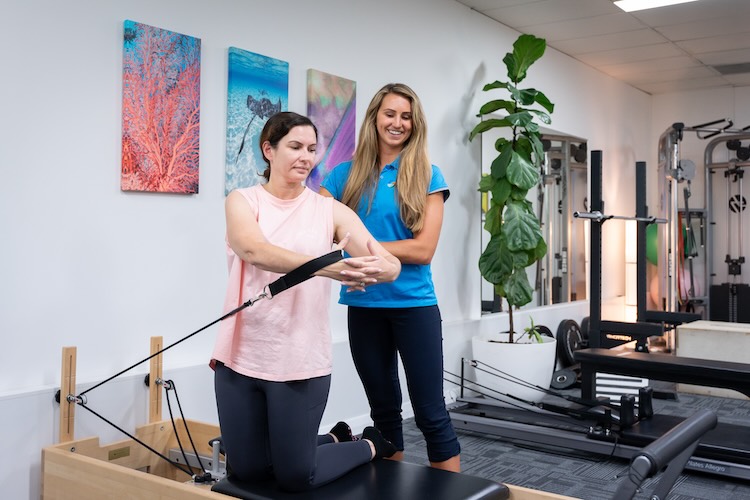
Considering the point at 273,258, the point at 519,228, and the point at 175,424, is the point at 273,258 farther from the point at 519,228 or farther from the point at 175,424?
the point at 519,228

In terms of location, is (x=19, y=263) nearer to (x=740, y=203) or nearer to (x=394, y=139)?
(x=394, y=139)

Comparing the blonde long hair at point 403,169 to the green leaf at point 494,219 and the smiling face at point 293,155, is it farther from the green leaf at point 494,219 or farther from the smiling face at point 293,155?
the green leaf at point 494,219

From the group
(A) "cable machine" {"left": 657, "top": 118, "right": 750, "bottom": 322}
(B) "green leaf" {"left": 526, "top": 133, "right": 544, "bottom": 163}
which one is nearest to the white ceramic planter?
(B) "green leaf" {"left": 526, "top": 133, "right": 544, "bottom": 163}

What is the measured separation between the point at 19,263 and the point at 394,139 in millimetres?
1381

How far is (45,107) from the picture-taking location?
2.67 metres

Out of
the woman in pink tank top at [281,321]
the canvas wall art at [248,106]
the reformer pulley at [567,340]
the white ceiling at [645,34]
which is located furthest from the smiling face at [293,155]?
the reformer pulley at [567,340]

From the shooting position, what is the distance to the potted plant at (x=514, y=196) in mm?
4605

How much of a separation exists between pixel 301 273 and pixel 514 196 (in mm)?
3003

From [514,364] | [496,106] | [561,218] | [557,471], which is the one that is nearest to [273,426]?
[557,471]

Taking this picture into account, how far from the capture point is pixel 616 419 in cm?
372

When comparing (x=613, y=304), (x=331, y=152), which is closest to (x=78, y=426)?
(x=331, y=152)

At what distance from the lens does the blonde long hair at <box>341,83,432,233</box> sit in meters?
2.27

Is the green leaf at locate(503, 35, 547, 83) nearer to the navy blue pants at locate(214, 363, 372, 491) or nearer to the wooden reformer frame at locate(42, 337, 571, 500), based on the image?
the wooden reformer frame at locate(42, 337, 571, 500)

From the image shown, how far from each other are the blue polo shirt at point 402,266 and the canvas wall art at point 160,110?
1022mm
